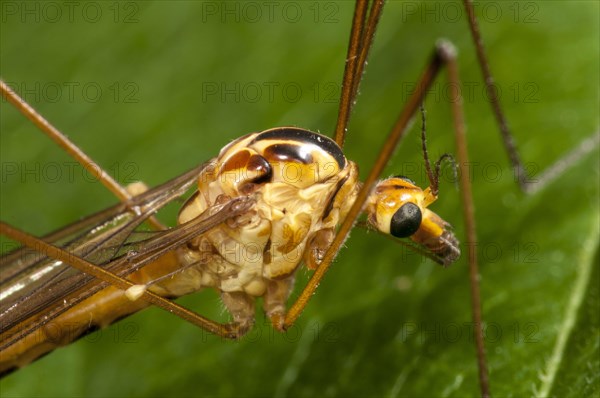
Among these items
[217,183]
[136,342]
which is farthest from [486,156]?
[136,342]

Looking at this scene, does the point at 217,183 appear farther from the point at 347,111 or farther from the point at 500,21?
the point at 500,21

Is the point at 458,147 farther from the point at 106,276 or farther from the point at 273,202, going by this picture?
the point at 106,276

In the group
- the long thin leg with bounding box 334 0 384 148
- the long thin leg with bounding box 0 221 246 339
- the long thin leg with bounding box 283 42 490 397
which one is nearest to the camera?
the long thin leg with bounding box 283 42 490 397

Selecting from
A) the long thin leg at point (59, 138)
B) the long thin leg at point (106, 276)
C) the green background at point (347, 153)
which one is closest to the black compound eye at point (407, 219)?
the green background at point (347, 153)

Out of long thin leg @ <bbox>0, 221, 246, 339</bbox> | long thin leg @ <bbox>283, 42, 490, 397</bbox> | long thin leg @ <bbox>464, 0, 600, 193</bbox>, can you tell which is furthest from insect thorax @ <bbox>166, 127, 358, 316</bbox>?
long thin leg @ <bbox>464, 0, 600, 193</bbox>

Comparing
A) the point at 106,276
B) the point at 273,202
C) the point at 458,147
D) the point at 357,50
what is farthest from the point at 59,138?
the point at 458,147

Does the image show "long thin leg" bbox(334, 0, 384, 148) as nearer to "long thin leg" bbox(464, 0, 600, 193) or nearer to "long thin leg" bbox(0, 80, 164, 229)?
"long thin leg" bbox(464, 0, 600, 193)

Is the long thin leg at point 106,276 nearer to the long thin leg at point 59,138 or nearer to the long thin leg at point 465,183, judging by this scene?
the long thin leg at point 59,138
